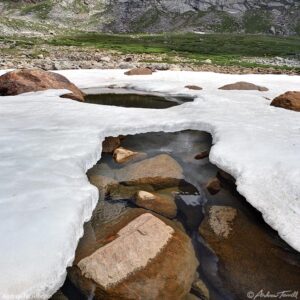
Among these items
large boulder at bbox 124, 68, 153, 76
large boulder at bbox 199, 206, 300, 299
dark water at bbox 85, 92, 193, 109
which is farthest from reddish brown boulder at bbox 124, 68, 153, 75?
large boulder at bbox 199, 206, 300, 299

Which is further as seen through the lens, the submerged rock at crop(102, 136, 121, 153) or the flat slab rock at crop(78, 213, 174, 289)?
the submerged rock at crop(102, 136, 121, 153)

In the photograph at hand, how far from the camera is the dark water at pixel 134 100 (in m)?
19.7

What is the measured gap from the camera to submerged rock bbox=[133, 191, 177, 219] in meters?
8.22

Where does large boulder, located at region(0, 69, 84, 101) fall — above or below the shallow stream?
below

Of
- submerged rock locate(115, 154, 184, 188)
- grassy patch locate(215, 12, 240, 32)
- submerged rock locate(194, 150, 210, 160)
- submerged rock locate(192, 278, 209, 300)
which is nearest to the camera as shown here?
submerged rock locate(192, 278, 209, 300)

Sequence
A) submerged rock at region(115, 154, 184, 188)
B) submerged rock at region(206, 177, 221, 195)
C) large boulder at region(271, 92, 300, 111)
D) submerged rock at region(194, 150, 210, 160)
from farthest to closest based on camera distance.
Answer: large boulder at region(271, 92, 300, 111)
submerged rock at region(194, 150, 210, 160)
submerged rock at region(115, 154, 184, 188)
submerged rock at region(206, 177, 221, 195)

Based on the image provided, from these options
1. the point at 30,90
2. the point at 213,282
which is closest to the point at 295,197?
the point at 213,282

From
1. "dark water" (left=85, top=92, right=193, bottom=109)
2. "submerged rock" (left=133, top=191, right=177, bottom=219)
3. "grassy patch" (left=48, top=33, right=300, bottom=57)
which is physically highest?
"submerged rock" (left=133, top=191, right=177, bottom=219)

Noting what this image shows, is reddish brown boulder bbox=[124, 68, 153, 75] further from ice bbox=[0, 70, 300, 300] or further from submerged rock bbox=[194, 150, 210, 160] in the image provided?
submerged rock bbox=[194, 150, 210, 160]

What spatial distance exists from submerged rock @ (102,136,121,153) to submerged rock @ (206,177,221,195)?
359cm

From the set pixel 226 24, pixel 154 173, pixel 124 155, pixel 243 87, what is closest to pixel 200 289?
pixel 154 173

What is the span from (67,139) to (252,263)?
6335 millimetres

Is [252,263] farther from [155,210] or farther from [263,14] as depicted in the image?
[263,14]

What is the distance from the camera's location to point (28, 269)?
5.36 meters
